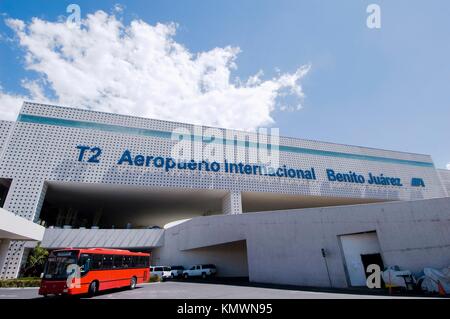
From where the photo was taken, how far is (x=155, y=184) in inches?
1134

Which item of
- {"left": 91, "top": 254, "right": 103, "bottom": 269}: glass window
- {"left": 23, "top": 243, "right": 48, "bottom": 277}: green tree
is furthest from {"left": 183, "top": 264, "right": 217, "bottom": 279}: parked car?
{"left": 23, "top": 243, "right": 48, "bottom": 277}: green tree

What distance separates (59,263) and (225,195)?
2212cm

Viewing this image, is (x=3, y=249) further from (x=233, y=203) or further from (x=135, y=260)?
(x=233, y=203)

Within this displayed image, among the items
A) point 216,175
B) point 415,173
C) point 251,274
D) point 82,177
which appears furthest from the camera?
point 415,173

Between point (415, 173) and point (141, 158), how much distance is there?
141 ft

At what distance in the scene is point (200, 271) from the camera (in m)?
25.2

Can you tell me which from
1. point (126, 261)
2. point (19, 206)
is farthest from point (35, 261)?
point (126, 261)

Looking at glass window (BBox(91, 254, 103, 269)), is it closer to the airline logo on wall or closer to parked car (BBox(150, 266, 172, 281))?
parked car (BBox(150, 266, 172, 281))

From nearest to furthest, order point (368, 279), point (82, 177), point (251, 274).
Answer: point (368, 279), point (251, 274), point (82, 177)

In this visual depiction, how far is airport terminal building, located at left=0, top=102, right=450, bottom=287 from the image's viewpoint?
16.5 m

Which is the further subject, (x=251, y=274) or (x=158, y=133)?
(x=158, y=133)
